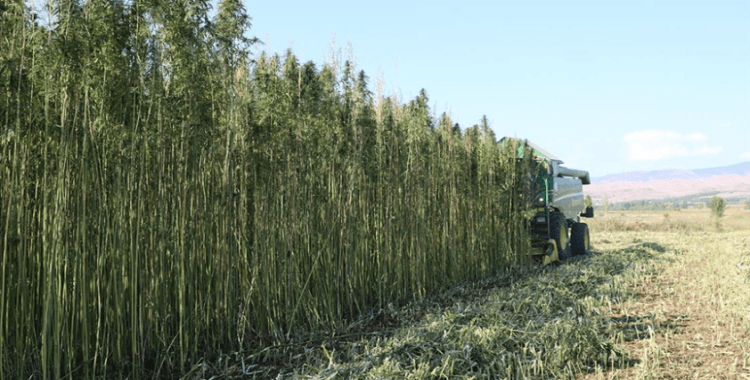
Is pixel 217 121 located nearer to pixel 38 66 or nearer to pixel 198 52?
pixel 198 52

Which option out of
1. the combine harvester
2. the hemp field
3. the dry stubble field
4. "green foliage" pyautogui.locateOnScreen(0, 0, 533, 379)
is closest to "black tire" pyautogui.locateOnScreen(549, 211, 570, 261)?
the combine harvester

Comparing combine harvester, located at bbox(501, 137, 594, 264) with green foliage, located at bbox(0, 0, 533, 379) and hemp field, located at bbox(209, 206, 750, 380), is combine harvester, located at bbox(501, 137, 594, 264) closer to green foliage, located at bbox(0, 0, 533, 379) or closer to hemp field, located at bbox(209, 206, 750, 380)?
hemp field, located at bbox(209, 206, 750, 380)

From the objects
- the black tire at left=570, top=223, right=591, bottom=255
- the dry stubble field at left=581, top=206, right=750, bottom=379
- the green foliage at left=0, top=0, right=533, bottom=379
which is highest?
the green foliage at left=0, top=0, right=533, bottom=379

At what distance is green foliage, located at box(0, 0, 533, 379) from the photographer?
317cm

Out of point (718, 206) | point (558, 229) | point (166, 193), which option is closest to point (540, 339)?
point (166, 193)

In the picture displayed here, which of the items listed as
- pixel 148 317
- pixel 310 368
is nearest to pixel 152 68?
pixel 148 317

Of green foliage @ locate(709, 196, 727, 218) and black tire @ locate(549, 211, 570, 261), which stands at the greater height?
black tire @ locate(549, 211, 570, 261)

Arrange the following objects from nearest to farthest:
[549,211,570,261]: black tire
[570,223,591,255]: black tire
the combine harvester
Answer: the combine harvester, [549,211,570,261]: black tire, [570,223,591,255]: black tire

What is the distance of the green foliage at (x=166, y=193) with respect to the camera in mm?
3172

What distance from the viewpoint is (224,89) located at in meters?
4.12

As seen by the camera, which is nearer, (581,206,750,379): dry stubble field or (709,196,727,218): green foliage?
(581,206,750,379): dry stubble field

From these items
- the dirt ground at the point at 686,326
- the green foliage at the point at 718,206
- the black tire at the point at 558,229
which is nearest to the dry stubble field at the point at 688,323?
the dirt ground at the point at 686,326

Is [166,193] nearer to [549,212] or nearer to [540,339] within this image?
[540,339]

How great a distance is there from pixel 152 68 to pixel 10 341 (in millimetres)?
1861
